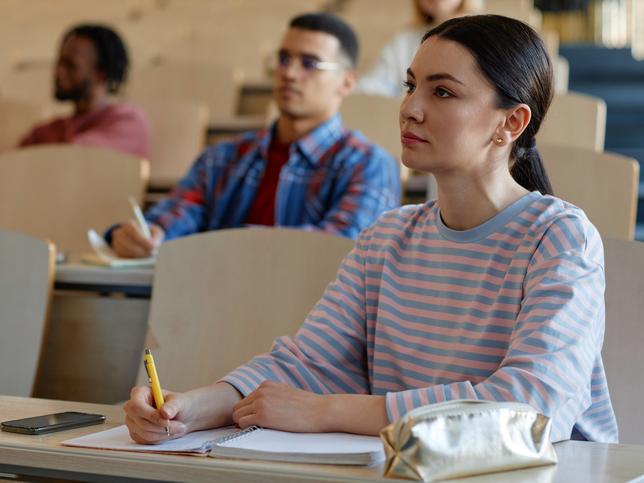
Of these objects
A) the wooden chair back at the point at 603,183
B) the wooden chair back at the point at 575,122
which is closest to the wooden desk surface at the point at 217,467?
the wooden chair back at the point at 603,183

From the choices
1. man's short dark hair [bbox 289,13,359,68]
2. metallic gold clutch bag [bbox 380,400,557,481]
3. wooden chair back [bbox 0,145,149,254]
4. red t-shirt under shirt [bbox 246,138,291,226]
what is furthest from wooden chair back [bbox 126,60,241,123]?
metallic gold clutch bag [bbox 380,400,557,481]

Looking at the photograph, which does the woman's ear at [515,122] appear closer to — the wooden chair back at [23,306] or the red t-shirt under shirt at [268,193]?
the wooden chair back at [23,306]

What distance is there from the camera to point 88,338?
2.20 m

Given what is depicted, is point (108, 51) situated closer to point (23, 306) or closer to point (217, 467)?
point (23, 306)

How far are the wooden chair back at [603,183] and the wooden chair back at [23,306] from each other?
1.04m

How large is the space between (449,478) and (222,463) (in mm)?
217

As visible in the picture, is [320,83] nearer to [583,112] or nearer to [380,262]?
[583,112]

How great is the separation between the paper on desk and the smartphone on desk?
36 millimetres

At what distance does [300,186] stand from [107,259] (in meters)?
0.54

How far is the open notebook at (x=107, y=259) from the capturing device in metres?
2.23

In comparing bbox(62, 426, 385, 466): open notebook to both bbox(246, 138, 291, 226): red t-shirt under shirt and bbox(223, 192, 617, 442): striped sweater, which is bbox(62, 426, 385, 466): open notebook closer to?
bbox(223, 192, 617, 442): striped sweater

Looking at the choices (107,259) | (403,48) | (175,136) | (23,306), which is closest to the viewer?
(23,306)

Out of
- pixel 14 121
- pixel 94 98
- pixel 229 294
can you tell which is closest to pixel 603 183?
pixel 229 294

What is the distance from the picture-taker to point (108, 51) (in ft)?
13.1
